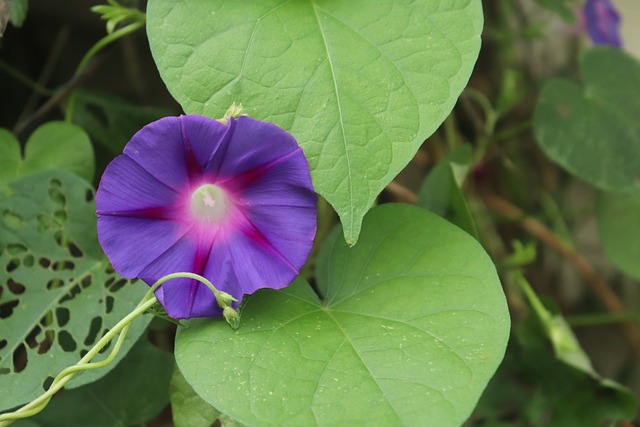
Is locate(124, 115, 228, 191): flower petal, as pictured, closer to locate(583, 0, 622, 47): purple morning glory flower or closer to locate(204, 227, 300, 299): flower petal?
locate(204, 227, 300, 299): flower petal

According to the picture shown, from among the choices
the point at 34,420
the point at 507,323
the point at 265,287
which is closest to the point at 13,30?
the point at 34,420

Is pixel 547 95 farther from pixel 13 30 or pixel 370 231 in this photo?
pixel 13 30

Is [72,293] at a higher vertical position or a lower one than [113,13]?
lower

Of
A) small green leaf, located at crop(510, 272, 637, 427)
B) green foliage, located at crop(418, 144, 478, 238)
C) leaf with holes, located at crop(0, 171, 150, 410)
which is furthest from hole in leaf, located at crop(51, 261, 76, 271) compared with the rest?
small green leaf, located at crop(510, 272, 637, 427)

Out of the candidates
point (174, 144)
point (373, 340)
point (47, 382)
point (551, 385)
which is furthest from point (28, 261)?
point (551, 385)

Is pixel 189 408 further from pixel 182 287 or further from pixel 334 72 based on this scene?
pixel 334 72
